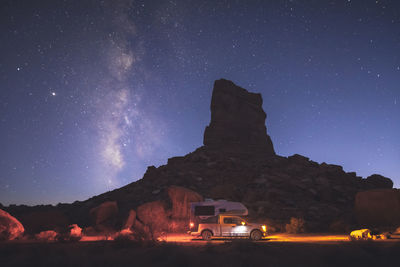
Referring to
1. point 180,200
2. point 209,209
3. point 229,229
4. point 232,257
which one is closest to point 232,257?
point 232,257

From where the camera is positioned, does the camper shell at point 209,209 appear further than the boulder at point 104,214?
No

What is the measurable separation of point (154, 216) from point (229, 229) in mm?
10704

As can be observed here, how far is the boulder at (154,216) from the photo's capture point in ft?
79.1

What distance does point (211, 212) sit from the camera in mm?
23016

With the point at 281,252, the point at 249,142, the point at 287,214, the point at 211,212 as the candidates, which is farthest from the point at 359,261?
the point at 249,142

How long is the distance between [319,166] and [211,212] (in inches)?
1365

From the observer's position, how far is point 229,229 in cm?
1582

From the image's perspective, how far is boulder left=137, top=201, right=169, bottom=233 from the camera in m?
24.1

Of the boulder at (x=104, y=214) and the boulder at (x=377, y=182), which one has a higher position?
the boulder at (x=377, y=182)

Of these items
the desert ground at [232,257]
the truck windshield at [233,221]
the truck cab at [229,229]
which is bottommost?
the desert ground at [232,257]

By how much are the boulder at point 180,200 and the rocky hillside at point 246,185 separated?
0.32 meters

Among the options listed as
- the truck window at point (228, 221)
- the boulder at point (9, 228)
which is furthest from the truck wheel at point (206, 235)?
the boulder at point (9, 228)

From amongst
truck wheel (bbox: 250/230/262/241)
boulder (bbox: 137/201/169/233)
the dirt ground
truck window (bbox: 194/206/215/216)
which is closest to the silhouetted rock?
boulder (bbox: 137/201/169/233)

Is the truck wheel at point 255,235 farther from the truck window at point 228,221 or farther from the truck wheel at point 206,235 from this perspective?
the truck wheel at point 206,235
